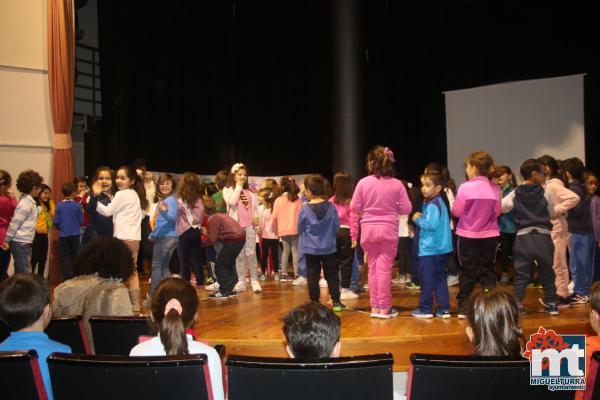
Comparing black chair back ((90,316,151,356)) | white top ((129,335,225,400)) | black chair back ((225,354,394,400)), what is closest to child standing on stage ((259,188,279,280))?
black chair back ((90,316,151,356))

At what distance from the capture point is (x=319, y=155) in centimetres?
1122

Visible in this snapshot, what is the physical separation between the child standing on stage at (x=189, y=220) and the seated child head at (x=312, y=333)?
3.84 m

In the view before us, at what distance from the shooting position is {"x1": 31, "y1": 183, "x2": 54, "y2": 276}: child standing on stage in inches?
259

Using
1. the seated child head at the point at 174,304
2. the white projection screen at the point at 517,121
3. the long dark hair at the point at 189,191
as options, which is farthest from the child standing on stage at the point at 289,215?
the seated child head at the point at 174,304

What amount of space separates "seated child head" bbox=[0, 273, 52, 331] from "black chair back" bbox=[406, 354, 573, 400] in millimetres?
1403

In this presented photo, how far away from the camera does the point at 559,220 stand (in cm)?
506

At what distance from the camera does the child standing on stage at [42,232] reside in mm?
6579

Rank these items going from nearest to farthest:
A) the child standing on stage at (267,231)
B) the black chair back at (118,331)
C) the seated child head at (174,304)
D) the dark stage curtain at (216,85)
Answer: the seated child head at (174,304) → the black chair back at (118,331) → the child standing on stage at (267,231) → the dark stage curtain at (216,85)

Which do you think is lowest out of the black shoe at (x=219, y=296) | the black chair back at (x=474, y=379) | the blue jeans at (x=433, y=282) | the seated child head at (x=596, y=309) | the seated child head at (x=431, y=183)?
the black shoe at (x=219, y=296)

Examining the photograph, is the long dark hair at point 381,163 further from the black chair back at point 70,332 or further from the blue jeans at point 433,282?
the black chair back at point 70,332

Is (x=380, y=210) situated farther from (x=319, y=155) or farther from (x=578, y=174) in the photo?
(x=319, y=155)

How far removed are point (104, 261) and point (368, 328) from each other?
6.76 feet

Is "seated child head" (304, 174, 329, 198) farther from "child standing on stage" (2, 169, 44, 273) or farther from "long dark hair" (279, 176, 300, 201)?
"child standing on stage" (2, 169, 44, 273)

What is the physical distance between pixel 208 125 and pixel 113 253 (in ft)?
24.2
